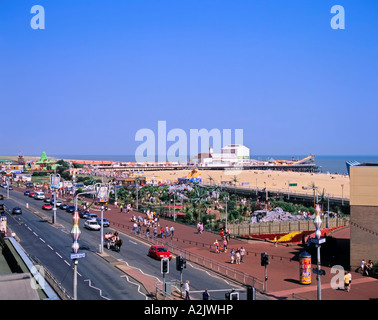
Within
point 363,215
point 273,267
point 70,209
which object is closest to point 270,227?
point 363,215

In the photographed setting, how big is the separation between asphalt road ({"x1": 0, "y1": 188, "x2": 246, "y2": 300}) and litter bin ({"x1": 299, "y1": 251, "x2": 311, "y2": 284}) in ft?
12.8

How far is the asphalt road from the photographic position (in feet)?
79.6

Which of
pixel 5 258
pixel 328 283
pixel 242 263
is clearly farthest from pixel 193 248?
pixel 5 258

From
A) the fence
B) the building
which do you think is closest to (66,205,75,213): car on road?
the fence

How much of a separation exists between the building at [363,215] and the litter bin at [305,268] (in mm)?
6592

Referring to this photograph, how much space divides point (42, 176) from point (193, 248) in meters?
122

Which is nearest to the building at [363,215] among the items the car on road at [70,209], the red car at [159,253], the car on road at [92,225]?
the red car at [159,253]

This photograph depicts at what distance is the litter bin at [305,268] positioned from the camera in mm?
26641

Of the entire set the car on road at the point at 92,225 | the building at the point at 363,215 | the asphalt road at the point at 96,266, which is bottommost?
the asphalt road at the point at 96,266

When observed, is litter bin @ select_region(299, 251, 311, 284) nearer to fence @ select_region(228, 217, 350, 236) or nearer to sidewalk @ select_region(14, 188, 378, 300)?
sidewalk @ select_region(14, 188, 378, 300)

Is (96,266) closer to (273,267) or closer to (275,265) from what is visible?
(273,267)

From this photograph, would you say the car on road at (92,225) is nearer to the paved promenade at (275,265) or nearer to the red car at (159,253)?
the paved promenade at (275,265)

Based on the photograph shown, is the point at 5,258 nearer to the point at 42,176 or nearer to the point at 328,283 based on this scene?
the point at 328,283
